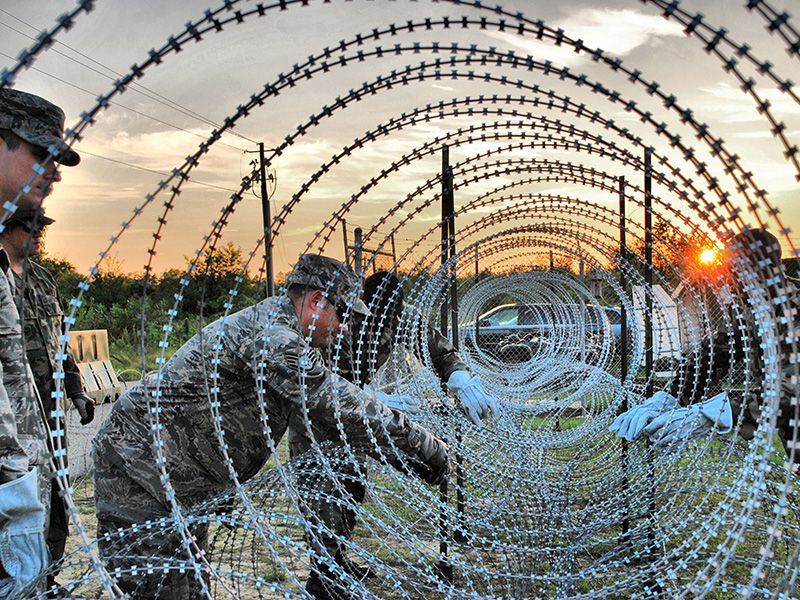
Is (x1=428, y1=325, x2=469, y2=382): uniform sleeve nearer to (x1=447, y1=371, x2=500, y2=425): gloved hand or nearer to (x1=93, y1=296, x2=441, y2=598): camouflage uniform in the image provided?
(x1=447, y1=371, x2=500, y2=425): gloved hand

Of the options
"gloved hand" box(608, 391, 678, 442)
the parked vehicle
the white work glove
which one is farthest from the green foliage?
"gloved hand" box(608, 391, 678, 442)

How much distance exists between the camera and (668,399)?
543 centimetres

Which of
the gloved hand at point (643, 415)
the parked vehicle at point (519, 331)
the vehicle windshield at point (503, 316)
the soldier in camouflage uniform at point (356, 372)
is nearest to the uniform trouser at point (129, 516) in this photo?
the soldier in camouflage uniform at point (356, 372)

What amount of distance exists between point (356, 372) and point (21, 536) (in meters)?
2.55

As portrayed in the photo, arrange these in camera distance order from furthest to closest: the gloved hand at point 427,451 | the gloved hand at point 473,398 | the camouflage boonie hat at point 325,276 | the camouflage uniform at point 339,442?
1. the gloved hand at point 473,398
2. the camouflage uniform at point 339,442
3. the camouflage boonie hat at point 325,276
4. the gloved hand at point 427,451

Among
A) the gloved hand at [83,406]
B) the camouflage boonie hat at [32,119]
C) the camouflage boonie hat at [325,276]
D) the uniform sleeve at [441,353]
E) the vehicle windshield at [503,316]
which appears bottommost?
the gloved hand at [83,406]

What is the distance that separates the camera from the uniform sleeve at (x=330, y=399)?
331cm

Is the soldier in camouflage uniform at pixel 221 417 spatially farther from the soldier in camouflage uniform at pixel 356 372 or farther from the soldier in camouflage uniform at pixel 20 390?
the soldier in camouflage uniform at pixel 356 372

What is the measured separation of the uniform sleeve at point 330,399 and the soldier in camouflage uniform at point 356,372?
71 centimetres

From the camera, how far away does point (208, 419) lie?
355cm

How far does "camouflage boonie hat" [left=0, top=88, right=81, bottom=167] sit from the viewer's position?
115 inches

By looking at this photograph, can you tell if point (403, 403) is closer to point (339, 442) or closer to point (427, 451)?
point (339, 442)

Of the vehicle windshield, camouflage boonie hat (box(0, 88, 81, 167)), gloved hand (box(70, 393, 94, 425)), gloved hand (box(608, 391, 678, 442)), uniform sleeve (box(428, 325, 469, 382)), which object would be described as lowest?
gloved hand (box(608, 391, 678, 442))

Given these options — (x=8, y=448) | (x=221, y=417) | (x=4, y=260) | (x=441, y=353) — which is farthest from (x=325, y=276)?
(x=441, y=353)
